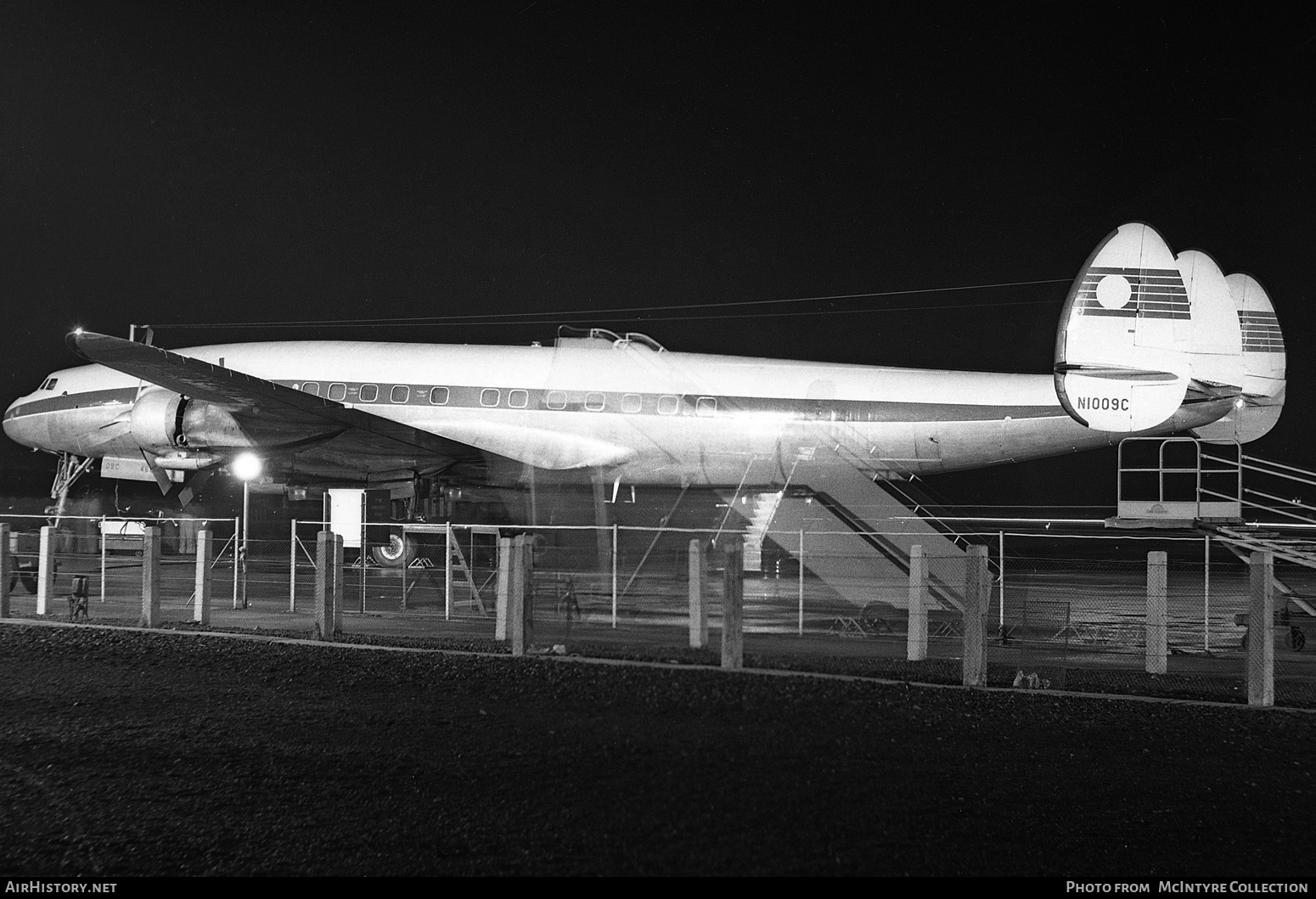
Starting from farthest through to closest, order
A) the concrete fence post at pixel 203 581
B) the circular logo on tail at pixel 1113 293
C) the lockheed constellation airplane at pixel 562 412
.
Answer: the lockheed constellation airplane at pixel 562 412, the circular logo on tail at pixel 1113 293, the concrete fence post at pixel 203 581

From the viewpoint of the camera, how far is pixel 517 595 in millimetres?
10406

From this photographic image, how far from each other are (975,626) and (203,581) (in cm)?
822

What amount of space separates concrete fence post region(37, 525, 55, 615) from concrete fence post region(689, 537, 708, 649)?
799cm

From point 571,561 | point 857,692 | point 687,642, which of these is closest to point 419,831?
point 857,692

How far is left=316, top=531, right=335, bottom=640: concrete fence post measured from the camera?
11406mm

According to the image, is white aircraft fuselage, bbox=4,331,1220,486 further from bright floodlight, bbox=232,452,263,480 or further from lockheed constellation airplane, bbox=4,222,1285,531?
bright floodlight, bbox=232,452,263,480

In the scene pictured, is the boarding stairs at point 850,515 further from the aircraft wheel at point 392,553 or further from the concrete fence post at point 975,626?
the concrete fence post at point 975,626

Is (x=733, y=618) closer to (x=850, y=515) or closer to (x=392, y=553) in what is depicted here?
(x=850, y=515)

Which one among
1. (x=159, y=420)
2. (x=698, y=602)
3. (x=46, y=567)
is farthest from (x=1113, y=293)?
(x=159, y=420)

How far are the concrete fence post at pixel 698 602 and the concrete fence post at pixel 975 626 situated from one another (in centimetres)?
278

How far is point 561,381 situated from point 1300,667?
520 inches

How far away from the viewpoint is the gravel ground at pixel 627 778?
4660 mm

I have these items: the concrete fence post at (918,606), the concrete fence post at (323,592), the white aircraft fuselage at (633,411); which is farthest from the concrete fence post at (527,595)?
the white aircraft fuselage at (633,411)

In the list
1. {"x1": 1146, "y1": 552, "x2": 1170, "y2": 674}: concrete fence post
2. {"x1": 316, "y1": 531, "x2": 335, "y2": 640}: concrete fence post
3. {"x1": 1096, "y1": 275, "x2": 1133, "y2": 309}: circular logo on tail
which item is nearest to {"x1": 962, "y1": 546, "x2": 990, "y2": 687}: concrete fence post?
{"x1": 1146, "y1": 552, "x2": 1170, "y2": 674}: concrete fence post
